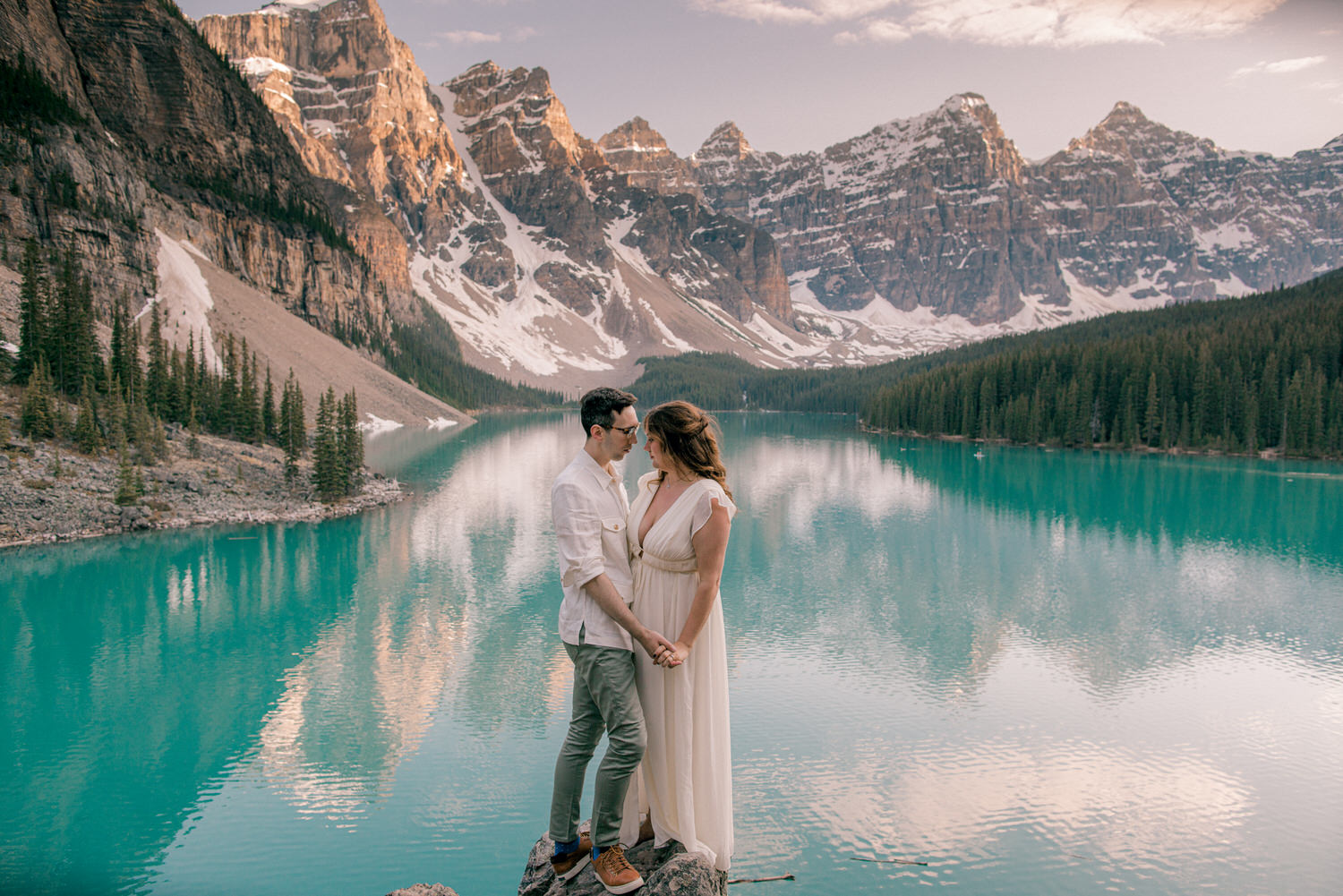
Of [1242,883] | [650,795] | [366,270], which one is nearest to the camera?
[650,795]

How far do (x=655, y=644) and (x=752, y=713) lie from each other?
7.28 meters

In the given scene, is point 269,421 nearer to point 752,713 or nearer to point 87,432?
point 87,432

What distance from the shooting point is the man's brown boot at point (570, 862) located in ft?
15.7

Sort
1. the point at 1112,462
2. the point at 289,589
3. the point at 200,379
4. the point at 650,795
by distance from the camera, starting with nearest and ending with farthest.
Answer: the point at 650,795
the point at 289,589
the point at 200,379
the point at 1112,462

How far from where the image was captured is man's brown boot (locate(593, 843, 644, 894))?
448 centimetres

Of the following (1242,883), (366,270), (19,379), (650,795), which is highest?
(366,270)

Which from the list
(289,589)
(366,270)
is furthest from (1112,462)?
(366,270)

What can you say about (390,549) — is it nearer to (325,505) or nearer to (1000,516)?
(325,505)

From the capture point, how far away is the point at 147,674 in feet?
41.4

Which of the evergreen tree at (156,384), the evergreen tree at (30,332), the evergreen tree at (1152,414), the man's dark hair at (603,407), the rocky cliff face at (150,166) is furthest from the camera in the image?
the evergreen tree at (1152,414)

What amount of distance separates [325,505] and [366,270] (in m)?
90.4

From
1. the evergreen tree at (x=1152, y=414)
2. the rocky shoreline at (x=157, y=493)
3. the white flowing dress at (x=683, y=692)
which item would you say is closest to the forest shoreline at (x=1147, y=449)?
the evergreen tree at (x=1152, y=414)

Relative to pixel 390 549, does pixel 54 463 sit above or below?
above

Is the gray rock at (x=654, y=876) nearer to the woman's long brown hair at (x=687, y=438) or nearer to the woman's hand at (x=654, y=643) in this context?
the woman's hand at (x=654, y=643)
